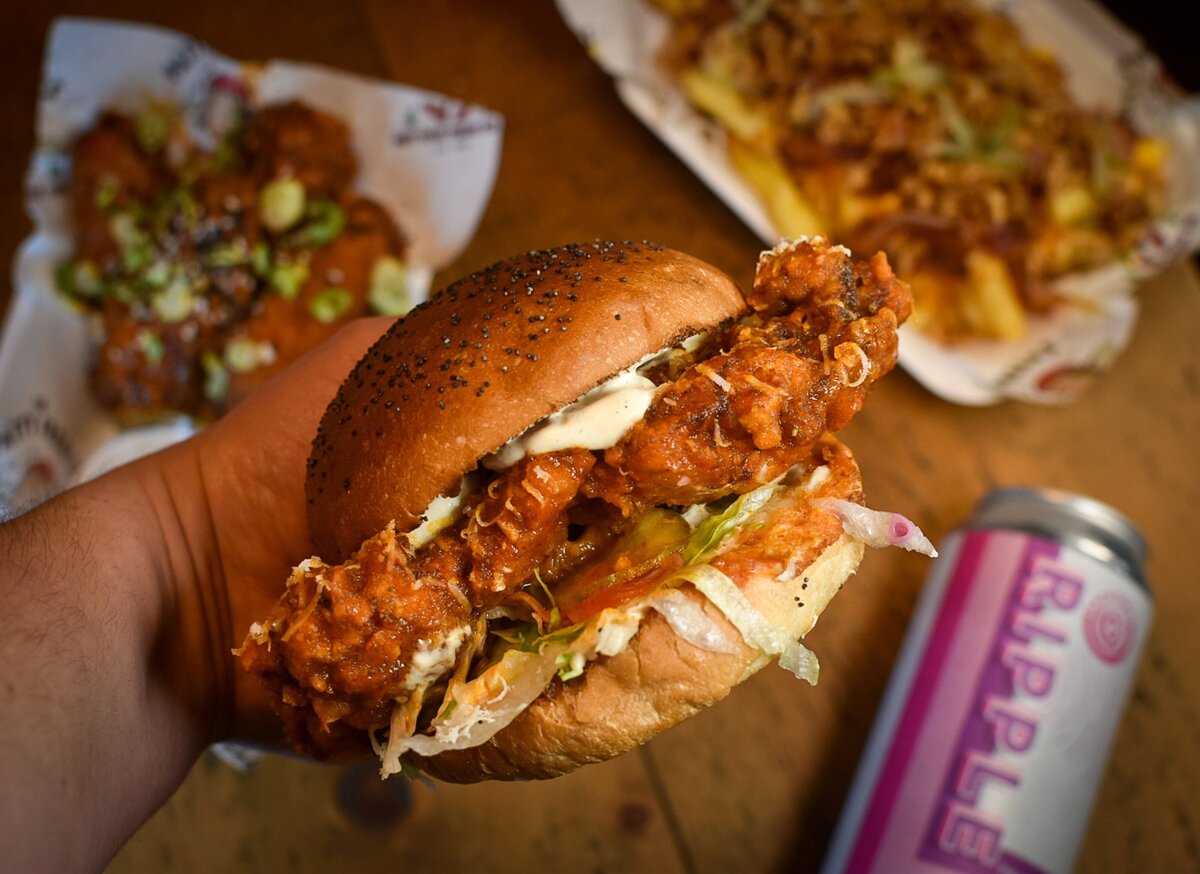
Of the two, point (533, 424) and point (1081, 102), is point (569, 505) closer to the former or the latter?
point (533, 424)

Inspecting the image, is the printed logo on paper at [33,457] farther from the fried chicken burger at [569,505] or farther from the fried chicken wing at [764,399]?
the fried chicken wing at [764,399]

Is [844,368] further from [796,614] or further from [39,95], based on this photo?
[39,95]

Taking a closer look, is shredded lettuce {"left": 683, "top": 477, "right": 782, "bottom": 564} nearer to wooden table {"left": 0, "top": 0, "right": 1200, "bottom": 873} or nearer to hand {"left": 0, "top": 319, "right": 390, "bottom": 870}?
hand {"left": 0, "top": 319, "right": 390, "bottom": 870}

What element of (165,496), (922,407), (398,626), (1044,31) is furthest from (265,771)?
(1044,31)

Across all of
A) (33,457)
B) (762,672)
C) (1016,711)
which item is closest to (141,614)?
(33,457)

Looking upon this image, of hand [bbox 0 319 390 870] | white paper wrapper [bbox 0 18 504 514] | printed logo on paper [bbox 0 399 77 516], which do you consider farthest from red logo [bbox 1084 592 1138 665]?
printed logo on paper [bbox 0 399 77 516]

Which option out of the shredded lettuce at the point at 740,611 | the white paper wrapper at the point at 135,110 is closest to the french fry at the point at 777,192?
the white paper wrapper at the point at 135,110

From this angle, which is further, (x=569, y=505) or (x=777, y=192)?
(x=777, y=192)
